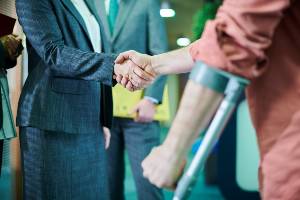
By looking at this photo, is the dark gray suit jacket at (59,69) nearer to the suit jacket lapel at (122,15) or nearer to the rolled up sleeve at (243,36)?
→ the suit jacket lapel at (122,15)

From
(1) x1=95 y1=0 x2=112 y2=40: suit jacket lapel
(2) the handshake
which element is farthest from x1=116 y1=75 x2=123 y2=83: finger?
(1) x1=95 y1=0 x2=112 y2=40: suit jacket lapel

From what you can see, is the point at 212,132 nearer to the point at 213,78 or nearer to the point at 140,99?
the point at 213,78

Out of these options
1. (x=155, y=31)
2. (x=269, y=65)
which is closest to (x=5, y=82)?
(x=155, y=31)

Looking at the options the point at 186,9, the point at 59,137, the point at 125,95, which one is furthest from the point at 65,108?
the point at 186,9

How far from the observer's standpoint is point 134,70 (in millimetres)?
1197

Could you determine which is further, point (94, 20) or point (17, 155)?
point (17, 155)

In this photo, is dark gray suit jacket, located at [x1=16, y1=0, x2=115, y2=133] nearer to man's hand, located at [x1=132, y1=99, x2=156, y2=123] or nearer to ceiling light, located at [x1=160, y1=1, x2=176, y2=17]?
man's hand, located at [x1=132, y1=99, x2=156, y2=123]

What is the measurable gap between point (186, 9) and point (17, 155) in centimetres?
515

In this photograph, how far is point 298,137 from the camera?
66 centimetres

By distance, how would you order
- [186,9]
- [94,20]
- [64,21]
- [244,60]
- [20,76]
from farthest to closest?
[186,9] → [20,76] → [94,20] → [64,21] → [244,60]

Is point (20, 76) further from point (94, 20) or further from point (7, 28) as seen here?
point (94, 20)

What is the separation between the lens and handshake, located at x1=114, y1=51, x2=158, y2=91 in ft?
3.89

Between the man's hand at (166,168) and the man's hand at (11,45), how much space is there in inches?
35.0

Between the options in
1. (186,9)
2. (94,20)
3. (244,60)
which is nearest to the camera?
(244,60)
